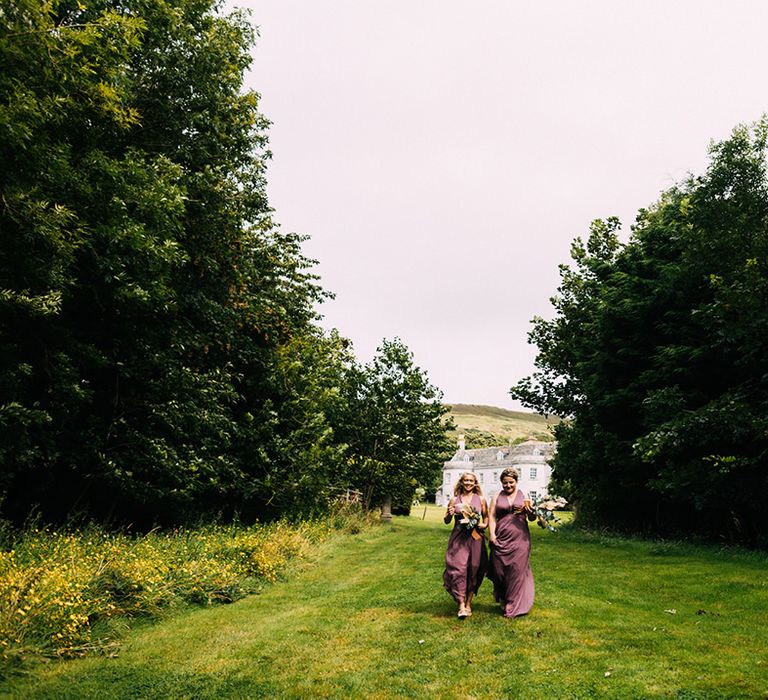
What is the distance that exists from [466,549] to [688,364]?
14.0 metres

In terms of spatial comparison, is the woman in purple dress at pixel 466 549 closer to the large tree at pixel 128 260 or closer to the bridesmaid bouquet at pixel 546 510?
the bridesmaid bouquet at pixel 546 510

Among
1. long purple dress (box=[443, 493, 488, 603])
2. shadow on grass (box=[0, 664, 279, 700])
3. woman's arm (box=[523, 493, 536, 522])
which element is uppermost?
woman's arm (box=[523, 493, 536, 522])

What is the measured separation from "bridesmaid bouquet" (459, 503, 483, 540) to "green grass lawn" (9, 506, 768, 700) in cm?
127

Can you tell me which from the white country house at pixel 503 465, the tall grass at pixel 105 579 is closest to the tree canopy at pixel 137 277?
the tall grass at pixel 105 579


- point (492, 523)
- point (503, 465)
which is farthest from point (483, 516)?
point (503, 465)

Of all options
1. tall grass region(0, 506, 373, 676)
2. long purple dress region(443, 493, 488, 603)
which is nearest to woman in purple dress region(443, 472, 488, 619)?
long purple dress region(443, 493, 488, 603)

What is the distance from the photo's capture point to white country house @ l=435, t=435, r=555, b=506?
79438mm

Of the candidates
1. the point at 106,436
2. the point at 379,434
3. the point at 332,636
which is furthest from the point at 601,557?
the point at 379,434

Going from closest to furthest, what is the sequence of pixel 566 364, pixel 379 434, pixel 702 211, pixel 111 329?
1. pixel 111 329
2. pixel 702 211
3. pixel 566 364
4. pixel 379 434

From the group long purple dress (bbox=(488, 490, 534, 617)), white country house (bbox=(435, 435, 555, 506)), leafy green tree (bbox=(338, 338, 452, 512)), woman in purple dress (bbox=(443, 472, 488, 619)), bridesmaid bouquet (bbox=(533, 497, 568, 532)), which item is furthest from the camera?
white country house (bbox=(435, 435, 555, 506))

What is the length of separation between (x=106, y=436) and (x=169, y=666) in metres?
8.86

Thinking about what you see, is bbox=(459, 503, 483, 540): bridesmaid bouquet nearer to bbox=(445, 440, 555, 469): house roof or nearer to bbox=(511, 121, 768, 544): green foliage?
bbox=(511, 121, 768, 544): green foliage

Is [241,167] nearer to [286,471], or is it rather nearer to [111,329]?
[111,329]

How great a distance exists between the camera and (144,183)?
40.9 feet
